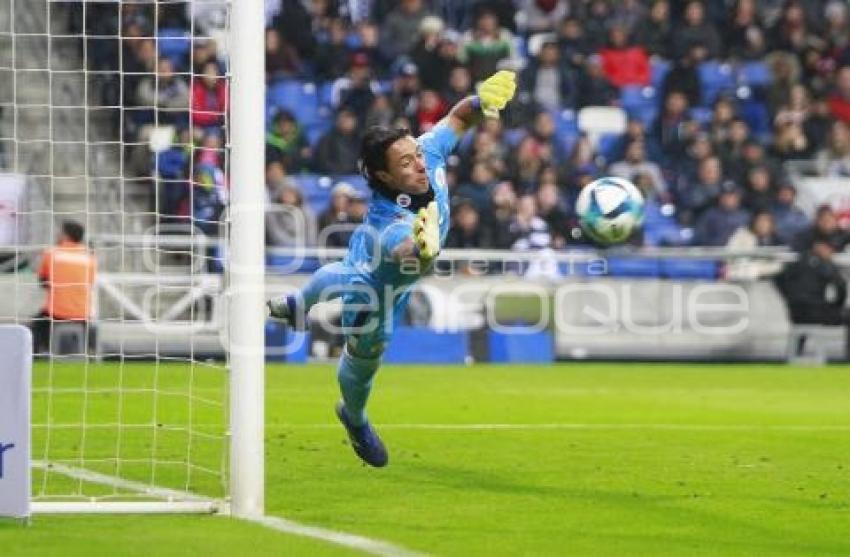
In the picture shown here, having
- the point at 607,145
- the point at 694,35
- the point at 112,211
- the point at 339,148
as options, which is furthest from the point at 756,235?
the point at 112,211

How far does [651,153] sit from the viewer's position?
2442cm

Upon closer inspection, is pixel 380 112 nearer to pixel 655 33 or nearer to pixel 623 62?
pixel 623 62

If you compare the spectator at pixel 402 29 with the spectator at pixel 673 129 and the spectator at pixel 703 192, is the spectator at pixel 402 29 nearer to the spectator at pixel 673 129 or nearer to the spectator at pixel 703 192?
the spectator at pixel 673 129

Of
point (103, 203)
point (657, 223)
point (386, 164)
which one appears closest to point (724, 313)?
point (657, 223)

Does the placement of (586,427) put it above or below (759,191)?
below

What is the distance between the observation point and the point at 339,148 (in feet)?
76.7

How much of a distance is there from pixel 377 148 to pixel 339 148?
13760 mm

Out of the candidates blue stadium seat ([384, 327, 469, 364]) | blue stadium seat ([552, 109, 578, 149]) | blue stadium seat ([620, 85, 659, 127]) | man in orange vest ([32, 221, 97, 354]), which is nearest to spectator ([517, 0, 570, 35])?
blue stadium seat ([620, 85, 659, 127])

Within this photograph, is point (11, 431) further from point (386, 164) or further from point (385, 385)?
point (385, 385)

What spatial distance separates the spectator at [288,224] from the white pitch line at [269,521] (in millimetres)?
11548

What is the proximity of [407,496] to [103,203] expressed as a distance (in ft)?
39.2

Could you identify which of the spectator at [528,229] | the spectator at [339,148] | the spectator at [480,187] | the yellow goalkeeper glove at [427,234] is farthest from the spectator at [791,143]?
the yellow goalkeeper glove at [427,234]

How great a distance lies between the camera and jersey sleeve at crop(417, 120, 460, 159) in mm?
10070

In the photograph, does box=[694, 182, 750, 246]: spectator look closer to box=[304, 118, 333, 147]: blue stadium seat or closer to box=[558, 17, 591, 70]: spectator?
box=[558, 17, 591, 70]: spectator
